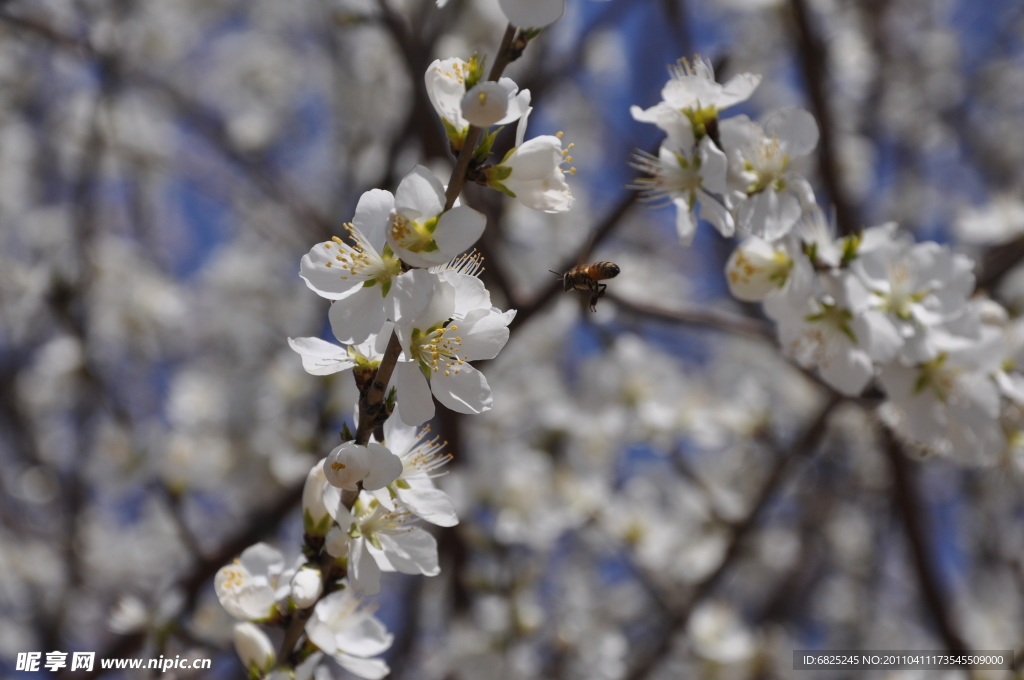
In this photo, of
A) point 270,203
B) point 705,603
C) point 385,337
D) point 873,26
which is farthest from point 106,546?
point 873,26

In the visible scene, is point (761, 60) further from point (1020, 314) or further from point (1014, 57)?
point (1020, 314)

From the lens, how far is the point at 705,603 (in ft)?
11.1

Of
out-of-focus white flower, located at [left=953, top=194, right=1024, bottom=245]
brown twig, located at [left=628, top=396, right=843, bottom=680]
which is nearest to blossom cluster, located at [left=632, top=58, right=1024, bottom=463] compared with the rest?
brown twig, located at [left=628, top=396, right=843, bottom=680]

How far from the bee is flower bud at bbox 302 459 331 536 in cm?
66

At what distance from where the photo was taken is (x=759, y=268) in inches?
66.9

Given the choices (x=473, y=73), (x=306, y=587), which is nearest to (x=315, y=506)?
(x=306, y=587)

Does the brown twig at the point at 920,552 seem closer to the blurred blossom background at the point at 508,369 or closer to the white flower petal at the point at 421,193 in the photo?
the blurred blossom background at the point at 508,369

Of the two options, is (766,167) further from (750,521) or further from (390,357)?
(750,521)

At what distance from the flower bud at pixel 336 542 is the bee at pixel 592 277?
2.27 ft

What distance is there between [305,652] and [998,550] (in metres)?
5.10

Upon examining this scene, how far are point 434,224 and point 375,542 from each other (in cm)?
57

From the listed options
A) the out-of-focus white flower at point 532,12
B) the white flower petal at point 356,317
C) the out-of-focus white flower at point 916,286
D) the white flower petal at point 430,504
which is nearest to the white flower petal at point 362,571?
the white flower petal at point 430,504

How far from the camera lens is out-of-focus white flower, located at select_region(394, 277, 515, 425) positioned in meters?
1.12

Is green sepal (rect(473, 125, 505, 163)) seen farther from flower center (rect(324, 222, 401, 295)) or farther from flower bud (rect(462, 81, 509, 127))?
flower center (rect(324, 222, 401, 295))
